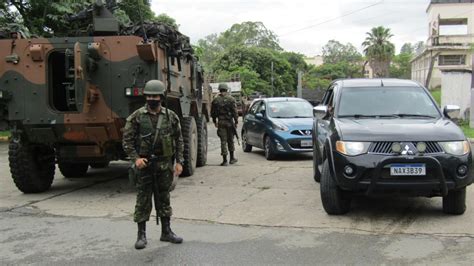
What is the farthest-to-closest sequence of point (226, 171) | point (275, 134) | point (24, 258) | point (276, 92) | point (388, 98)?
point (276, 92) < point (275, 134) < point (226, 171) < point (388, 98) < point (24, 258)

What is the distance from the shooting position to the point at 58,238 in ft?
20.2

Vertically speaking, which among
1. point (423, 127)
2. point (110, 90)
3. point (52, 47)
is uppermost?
point (52, 47)

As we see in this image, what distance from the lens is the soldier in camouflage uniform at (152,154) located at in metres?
5.73

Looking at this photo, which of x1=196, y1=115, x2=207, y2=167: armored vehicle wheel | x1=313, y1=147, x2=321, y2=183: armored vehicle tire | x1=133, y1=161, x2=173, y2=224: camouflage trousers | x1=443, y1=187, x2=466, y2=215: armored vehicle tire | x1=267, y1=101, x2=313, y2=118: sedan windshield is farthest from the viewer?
x1=267, y1=101, x2=313, y2=118: sedan windshield

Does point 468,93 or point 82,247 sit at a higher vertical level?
point 468,93

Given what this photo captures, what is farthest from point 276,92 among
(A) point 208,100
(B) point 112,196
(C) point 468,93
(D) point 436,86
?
(B) point 112,196

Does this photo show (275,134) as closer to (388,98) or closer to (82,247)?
(388,98)

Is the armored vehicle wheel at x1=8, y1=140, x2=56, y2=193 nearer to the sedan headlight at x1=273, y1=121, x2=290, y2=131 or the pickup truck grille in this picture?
the pickup truck grille

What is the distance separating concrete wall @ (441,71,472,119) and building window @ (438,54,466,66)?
147 feet

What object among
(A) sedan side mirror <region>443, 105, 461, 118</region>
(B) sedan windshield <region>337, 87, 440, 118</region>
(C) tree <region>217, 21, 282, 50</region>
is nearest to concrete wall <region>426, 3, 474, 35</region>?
(C) tree <region>217, 21, 282, 50</region>

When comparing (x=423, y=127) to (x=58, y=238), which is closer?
Result: (x=58, y=238)

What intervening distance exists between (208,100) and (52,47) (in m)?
5.78

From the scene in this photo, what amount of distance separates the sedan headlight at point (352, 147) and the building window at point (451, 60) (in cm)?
6206

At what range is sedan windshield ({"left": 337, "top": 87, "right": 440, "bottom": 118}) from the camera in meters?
7.30
